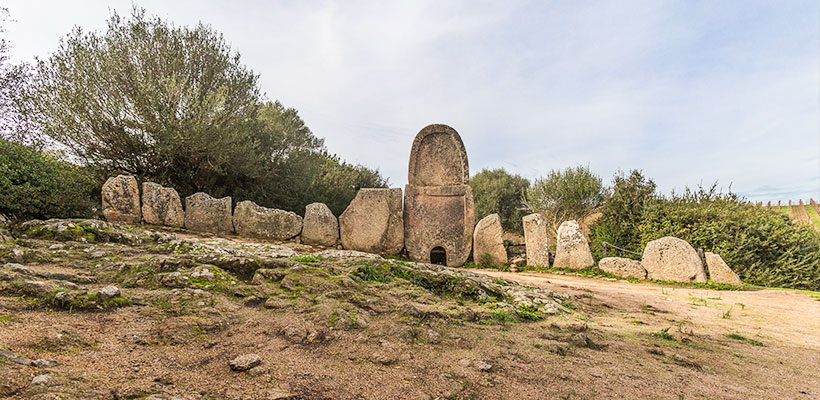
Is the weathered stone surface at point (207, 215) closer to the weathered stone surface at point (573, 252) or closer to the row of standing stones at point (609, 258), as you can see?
the row of standing stones at point (609, 258)

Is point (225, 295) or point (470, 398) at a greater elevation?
point (225, 295)

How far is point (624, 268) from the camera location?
419 inches

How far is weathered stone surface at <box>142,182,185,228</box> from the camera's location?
9.92m

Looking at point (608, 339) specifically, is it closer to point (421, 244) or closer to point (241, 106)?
point (421, 244)

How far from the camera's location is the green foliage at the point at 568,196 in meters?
21.0

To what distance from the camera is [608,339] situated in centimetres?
421

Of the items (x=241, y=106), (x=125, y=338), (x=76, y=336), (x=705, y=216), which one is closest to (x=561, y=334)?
(x=125, y=338)

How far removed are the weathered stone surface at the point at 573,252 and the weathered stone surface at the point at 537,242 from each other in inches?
13.5

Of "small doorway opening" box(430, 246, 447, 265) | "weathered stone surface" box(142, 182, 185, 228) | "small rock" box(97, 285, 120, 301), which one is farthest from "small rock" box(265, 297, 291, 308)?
"small doorway opening" box(430, 246, 447, 265)

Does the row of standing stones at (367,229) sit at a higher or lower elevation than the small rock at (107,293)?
higher

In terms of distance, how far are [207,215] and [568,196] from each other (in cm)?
1756

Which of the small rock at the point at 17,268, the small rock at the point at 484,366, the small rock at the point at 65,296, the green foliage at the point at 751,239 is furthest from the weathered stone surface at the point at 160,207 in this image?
the green foliage at the point at 751,239

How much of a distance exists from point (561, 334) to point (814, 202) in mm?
36254

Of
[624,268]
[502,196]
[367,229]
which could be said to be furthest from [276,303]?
[502,196]
